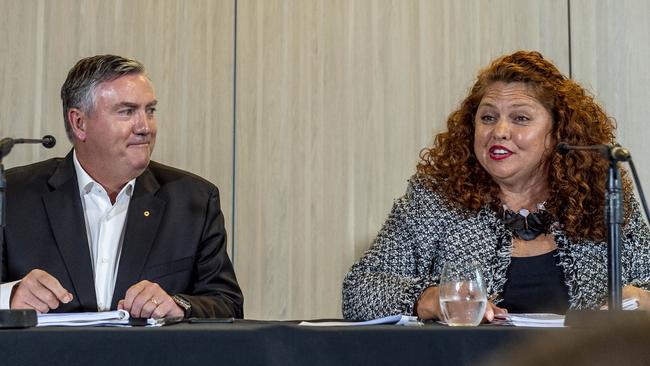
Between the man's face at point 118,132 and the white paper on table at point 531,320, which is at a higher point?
the man's face at point 118,132

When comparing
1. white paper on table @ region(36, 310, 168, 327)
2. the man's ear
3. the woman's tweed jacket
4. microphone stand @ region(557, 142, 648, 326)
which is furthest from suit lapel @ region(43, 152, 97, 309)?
microphone stand @ region(557, 142, 648, 326)

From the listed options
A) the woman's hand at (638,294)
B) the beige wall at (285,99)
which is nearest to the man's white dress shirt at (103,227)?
the beige wall at (285,99)

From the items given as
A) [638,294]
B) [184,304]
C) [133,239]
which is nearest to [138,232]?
[133,239]

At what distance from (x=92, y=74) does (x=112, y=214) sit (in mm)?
441

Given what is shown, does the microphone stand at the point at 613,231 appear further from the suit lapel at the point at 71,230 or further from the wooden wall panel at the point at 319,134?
the wooden wall panel at the point at 319,134

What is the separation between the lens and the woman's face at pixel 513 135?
2.71 metres

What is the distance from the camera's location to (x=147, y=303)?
7.09ft

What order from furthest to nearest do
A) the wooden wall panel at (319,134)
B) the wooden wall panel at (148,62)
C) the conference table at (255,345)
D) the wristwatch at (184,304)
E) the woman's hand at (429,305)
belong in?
the wooden wall panel at (319,134) < the wooden wall panel at (148,62) < the wristwatch at (184,304) < the woman's hand at (429,305) < the conference table at (255,345)

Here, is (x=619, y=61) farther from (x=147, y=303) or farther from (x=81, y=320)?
(x=81, y=320)

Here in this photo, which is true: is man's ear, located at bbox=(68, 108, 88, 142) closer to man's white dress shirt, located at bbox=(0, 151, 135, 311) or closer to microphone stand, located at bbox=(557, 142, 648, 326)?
man's white dress shirt, located at bbox=(0, 151, 135, 311)

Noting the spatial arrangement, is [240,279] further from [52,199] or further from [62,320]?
[62,320]

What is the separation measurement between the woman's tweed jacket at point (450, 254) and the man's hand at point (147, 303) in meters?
0.58

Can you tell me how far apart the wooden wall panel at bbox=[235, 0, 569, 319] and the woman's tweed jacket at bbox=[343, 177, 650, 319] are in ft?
2.85

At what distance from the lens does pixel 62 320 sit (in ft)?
5.53
